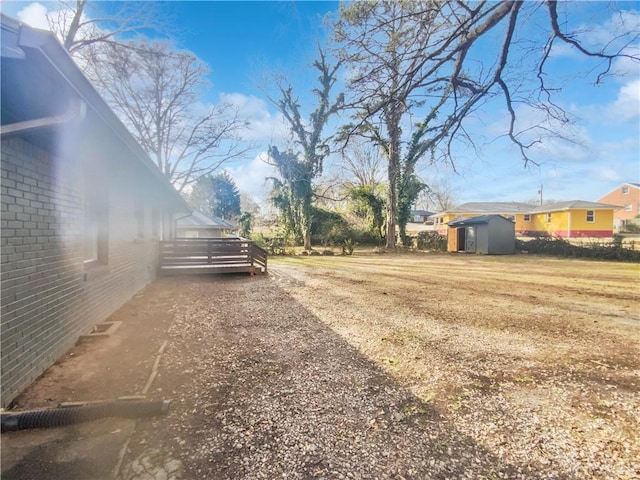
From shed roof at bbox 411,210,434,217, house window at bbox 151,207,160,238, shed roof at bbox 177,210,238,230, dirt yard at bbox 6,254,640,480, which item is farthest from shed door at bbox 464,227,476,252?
shed roof at bbox 411,210,434,217

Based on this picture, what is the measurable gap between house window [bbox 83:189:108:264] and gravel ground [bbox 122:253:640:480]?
5.06ft

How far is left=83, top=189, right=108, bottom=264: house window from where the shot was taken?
459 cm

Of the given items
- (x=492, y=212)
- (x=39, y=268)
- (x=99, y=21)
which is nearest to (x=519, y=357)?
(x=39, y=268)

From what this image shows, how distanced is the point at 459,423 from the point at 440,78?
4442 mm

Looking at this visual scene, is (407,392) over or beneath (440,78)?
beneath

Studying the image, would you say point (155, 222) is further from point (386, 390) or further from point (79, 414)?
point (386, 390)

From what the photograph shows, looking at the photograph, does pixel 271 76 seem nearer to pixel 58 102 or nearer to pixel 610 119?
pixel 610 119

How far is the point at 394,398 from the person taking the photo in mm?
2752

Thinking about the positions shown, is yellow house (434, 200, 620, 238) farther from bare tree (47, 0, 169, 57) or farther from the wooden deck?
bare tree (47, 0, 169, 57)

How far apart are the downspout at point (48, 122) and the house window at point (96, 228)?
2.61m

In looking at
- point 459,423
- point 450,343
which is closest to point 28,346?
point 459,423

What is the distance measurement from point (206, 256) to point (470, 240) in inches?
646

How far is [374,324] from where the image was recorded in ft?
16.4

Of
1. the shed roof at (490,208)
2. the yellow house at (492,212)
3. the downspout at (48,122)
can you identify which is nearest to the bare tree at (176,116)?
the downspout at (48,122)
